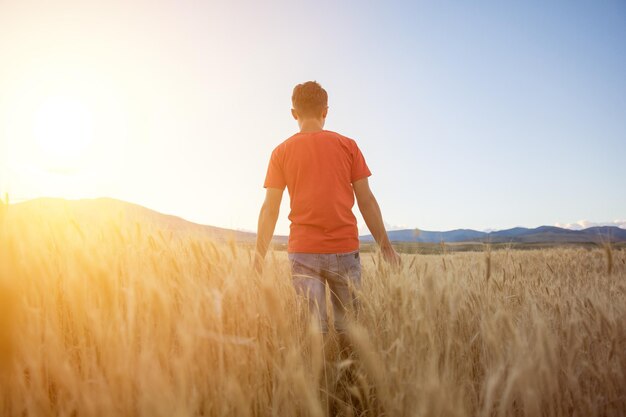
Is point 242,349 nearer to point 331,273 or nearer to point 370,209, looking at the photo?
point 331,273

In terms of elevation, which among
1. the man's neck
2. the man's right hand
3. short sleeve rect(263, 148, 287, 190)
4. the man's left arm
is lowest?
the man's right hand

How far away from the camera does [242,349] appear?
132 centimetres

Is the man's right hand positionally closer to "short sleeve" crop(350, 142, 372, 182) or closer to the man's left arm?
"short sleeve" crop(350, 142, 372, 182)

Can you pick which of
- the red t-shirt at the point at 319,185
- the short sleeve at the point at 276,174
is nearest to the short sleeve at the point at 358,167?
the red t-shirt at the point at 319,185

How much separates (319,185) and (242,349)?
133cm

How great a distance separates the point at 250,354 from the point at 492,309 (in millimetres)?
1539

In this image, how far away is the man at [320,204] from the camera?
93.0 inches

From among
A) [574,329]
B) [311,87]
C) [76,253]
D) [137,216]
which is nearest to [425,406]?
[574,329]

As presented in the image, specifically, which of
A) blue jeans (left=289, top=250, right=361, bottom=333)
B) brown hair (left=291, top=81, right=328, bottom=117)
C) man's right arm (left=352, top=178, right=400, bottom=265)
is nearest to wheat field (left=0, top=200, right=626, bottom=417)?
blue jeans (left=289, top=250, right=361, bottom=333)

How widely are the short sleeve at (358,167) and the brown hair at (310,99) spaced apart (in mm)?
386

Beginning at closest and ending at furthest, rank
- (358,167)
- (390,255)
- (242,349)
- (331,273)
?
(242,349)
(331,273)
(390,255)
(358,167)

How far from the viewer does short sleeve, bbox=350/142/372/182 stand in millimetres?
2643

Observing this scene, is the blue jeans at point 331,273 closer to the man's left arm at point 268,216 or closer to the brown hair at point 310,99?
the man's left arm at point 268,216

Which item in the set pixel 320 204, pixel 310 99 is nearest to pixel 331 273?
pixel 320 204
